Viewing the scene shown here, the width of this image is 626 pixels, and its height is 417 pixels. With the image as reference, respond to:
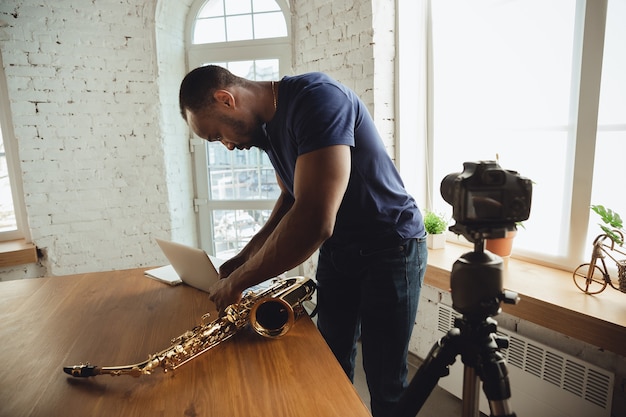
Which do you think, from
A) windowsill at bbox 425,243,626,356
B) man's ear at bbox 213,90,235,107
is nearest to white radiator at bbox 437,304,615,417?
windowsill at bbox 425,243,626,356

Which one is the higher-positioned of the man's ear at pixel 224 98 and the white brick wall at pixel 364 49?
the white brick wall at pixel 364 49

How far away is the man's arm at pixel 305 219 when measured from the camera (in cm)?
110

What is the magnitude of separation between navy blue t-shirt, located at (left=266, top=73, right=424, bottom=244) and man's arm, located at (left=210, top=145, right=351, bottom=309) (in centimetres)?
8

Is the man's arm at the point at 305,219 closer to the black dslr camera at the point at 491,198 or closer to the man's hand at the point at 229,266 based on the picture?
the man's hand at the point at 229,266

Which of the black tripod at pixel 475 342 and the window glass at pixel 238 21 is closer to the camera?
the black tripod at pixel 475 342

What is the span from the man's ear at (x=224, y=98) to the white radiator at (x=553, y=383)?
146 cm

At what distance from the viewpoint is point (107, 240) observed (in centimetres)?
305

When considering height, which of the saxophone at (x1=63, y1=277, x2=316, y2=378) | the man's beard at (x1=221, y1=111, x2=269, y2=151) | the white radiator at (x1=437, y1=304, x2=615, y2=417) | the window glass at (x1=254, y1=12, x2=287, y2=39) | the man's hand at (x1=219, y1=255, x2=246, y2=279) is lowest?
the white radiator at (x1=437, y1=304, x2=615, y2=417)

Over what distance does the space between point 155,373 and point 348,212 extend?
0.75 metres

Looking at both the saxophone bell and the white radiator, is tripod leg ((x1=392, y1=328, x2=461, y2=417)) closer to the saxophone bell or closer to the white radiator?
the saxophone bell

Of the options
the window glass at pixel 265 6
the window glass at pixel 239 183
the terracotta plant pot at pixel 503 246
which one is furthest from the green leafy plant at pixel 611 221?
the window glass at pixel 265 6

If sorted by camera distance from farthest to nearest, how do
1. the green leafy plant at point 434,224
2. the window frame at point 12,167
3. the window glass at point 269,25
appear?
the window glass at point 269,25
the window frame at point 12,167
the green leafy plant at point 434,224

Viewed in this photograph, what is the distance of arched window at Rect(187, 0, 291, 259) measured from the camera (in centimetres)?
310

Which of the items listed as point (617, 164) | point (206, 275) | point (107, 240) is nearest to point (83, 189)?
point (107, 240)
